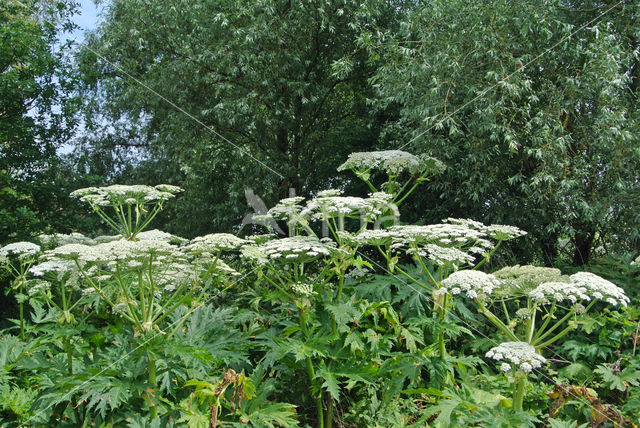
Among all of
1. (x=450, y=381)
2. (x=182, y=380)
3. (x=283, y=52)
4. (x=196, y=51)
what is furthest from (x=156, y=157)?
(x=450, y=381)

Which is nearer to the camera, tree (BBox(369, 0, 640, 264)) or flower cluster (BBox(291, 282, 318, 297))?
flower cluster (BBox(291, 282, 318, 297))

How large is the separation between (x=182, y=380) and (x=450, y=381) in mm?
2120

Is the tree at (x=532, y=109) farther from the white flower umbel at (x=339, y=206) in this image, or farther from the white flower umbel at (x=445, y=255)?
the white flower umbel at (x=445, y=255)

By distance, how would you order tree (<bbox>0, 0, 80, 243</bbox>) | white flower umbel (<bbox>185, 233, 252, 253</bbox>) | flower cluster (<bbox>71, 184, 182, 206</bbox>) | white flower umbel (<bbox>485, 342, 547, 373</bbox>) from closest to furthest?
white flower umbel (<bbox>485, 342, 547, 373</bbox>) < white flower umbel (<bbox>185, 233, 252, 253</bbox>) < flower cluster (<bbox>71, 184, 182, 206</bbox>) < tree (<bbox>0, 0, 80, 243</bbox>)

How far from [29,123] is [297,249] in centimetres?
706

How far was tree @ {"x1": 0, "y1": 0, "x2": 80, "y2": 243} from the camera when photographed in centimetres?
748

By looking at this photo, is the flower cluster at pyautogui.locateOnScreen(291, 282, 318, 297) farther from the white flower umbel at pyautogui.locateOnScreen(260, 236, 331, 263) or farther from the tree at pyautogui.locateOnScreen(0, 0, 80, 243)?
the tree at pyautogui.locateOnScreen(0, 0, 80, 243)

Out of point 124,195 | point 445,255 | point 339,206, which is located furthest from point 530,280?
point 124,195

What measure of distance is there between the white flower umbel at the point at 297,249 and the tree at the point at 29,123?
5.49 metres

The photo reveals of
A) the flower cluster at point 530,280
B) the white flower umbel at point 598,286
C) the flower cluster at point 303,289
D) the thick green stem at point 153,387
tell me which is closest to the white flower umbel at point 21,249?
the thick green stem at point 153,387

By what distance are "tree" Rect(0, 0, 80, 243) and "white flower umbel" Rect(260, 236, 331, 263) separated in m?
5.49

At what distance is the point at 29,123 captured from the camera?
7.95 meters

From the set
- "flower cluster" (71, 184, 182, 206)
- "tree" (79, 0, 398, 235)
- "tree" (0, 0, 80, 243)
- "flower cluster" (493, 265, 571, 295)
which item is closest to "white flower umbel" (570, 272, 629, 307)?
"flower cluster" (493, 265, 571, 295)

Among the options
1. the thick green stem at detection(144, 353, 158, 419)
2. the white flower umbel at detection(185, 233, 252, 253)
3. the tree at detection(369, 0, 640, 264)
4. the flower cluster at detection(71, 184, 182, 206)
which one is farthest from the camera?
the tree at detection(369, 0, 640, 264)
